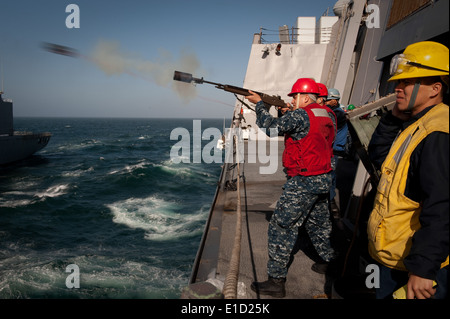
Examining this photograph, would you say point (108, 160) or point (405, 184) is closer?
point (405, 184)

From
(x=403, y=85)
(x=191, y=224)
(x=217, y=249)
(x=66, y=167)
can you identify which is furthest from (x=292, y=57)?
(x=66, y=167)

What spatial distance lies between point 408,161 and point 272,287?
2.08m

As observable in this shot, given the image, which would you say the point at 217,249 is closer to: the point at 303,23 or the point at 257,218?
the point at 257,218

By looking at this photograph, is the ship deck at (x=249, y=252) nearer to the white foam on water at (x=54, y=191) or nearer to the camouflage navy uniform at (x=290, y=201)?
the camouflage navy uniform at (x=290, y=201)

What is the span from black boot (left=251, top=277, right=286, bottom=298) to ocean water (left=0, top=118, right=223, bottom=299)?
475 centimetres

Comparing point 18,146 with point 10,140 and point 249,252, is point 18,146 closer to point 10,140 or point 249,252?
point 10,140

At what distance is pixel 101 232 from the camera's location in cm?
1202

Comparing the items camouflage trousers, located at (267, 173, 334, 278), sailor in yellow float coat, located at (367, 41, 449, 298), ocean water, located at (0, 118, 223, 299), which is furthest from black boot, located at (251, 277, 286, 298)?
ocean water, located at (0, 118, 223, 299)

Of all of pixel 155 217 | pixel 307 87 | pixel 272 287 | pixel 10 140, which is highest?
pixel 307 87

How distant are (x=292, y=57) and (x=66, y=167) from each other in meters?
22.7

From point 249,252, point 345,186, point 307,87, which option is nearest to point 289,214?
point 249,252

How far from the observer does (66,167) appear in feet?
90.6

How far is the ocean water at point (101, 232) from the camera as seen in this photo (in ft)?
26.2

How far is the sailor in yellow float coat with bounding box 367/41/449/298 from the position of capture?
1616 mm
